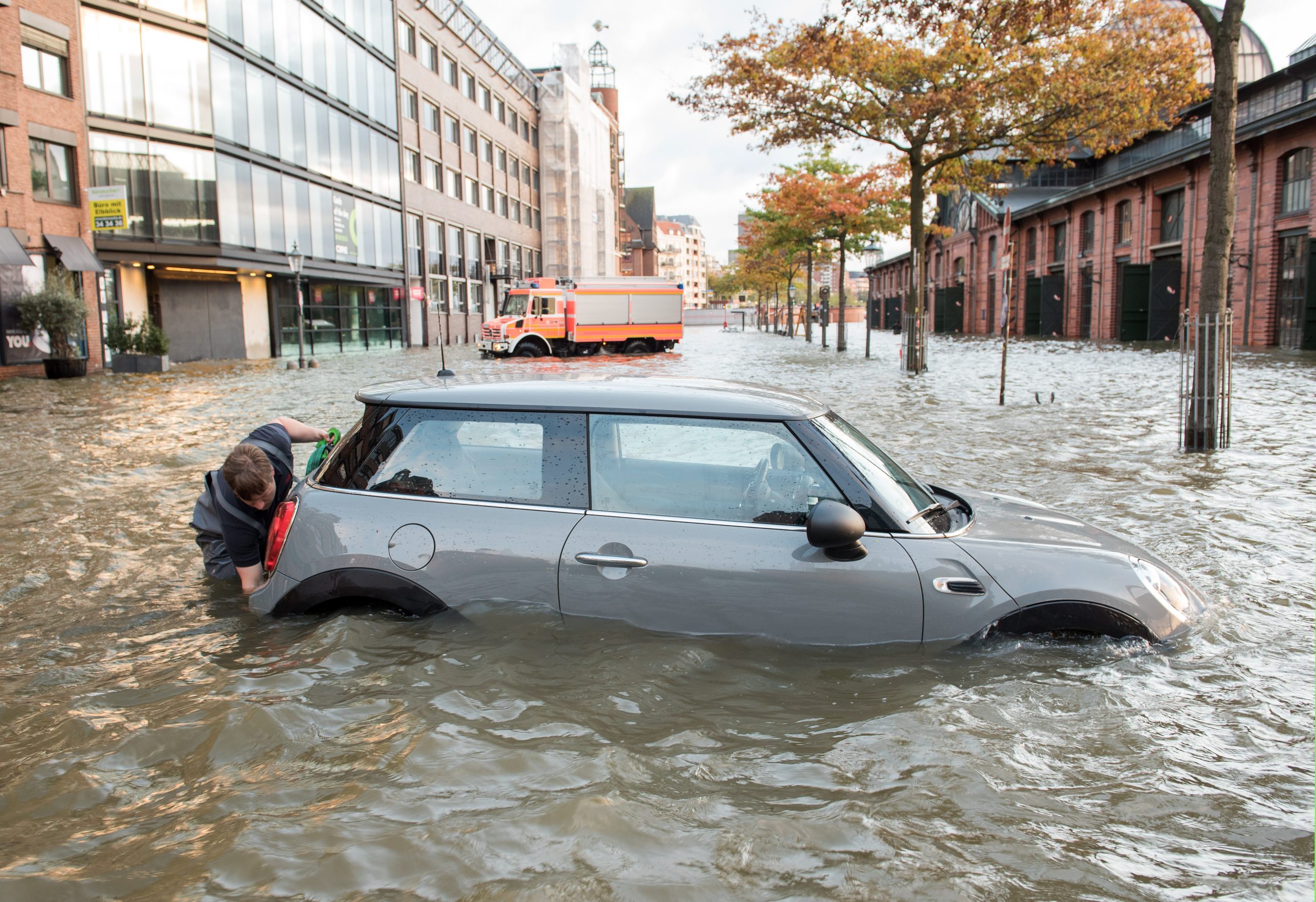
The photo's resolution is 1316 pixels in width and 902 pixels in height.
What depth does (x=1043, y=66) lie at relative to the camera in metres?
20.4

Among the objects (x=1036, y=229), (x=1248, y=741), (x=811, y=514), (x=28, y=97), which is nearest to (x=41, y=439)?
(x=811, y=514)

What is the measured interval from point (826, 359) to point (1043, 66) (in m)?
11.6

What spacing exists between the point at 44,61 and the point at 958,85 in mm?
23770

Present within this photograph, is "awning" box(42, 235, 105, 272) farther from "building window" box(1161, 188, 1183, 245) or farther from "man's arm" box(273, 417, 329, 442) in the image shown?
"building window" box(1161, 188, 1183, 245)

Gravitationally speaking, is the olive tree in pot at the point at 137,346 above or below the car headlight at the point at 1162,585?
above

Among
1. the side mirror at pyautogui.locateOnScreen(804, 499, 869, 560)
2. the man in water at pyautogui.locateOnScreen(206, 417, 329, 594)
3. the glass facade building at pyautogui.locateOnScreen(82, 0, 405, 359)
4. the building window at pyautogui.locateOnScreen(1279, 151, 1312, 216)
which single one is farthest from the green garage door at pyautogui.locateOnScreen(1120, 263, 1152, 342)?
the man in water at pyautogui.locateOnScreen(206, 417, 329, 594)

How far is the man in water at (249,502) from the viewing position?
4.57 metres

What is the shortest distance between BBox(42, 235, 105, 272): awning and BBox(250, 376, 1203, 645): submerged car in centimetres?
2603

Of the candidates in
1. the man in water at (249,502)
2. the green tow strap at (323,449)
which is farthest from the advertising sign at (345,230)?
the man in water at (249,502)

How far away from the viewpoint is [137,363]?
26.7 m

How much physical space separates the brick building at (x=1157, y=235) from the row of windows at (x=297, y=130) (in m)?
24.9

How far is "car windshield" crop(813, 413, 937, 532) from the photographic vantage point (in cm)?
392

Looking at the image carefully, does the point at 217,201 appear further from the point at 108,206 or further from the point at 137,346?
the point at 137,346

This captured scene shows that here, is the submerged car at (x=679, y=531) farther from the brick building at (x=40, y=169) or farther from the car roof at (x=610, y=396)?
the brick building at (x=40, y=169)
